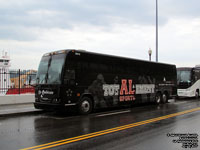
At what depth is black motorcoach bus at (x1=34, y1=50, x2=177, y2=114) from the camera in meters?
10.6

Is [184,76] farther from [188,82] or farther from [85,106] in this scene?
[85,106]

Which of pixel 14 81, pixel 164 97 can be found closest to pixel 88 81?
pixel 14 81

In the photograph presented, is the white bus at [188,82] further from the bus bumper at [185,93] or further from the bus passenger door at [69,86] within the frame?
the bus passenger door at [69,86]

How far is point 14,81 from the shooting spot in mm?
15945

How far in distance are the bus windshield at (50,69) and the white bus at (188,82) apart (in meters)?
15.4

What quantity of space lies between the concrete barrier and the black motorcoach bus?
4.79m

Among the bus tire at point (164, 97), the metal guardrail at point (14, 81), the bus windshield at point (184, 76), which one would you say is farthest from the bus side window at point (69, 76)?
the bus windshield at point (184, 76)

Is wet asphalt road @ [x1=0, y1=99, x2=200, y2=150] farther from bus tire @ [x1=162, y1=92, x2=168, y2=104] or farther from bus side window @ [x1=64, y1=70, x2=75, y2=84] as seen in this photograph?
bus tire @ [x1=162, y1=92, x2=168, y2=104]

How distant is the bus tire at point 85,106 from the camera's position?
11.2 meters

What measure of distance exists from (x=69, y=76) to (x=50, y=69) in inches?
46.0

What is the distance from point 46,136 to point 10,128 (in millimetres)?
2079

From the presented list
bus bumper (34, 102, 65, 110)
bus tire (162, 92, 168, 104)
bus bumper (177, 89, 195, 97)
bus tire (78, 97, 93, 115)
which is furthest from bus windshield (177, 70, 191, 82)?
bus bumper (34, 102, 65, 110)

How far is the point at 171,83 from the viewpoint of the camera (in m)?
18.2

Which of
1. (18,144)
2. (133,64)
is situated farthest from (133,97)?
(18,144)
